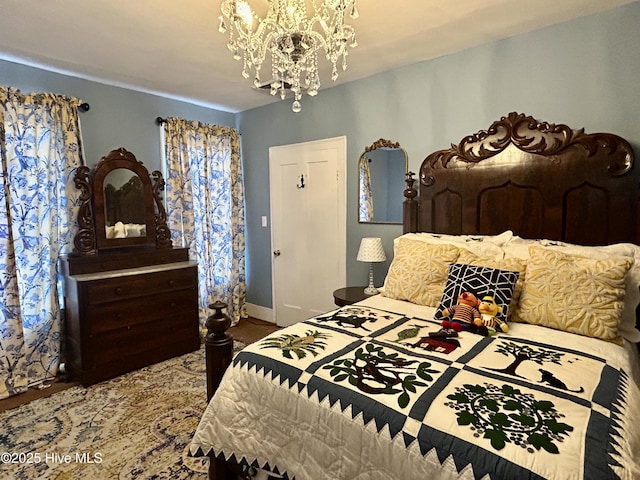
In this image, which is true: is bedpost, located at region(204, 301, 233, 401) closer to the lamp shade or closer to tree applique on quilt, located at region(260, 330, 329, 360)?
tree applique on quilt, located at region(260, 330, 329, 360)

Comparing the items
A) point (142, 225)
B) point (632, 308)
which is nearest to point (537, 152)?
point (632, 308)

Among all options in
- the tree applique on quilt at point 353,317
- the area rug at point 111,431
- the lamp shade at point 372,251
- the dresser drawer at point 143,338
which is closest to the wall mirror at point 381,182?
the lamp shade at point 372,251

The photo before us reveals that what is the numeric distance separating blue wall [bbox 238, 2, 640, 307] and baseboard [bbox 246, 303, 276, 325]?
1.25m

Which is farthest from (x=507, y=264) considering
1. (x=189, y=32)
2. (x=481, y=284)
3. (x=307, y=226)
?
(x=189, y=32)

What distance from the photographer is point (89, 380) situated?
9.14 feet

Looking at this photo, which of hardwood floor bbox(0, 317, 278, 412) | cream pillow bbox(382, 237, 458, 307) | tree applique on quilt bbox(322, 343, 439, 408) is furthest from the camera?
hardwood floor bbox(0, 317, 278, 412)

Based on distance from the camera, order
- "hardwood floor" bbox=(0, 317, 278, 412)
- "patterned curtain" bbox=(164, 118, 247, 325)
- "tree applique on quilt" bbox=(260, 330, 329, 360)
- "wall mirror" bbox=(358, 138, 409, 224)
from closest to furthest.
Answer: "tree applique on quilt" bbox=(260, 330, 329, 360)
"hardwood floor" bbox=(0, 317, 278, 412)
"wall mirror" bbox=(358, 138, 409, 224)
"patterned curtain" bbox=(164, 118, 247, 325)

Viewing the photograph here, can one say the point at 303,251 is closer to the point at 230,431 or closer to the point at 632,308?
the point at 230,431

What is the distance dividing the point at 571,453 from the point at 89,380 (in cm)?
306

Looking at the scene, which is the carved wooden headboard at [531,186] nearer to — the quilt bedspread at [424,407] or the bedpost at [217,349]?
the quilt bedspread at [424,407]

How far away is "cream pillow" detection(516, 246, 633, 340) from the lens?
5.58 ft

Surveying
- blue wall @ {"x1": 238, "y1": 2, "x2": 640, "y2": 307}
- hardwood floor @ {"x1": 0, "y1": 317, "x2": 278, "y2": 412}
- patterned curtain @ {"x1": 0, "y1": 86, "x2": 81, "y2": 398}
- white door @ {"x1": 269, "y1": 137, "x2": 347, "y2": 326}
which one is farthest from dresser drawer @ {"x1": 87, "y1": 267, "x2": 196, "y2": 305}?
blue wall @ {"x1": 238, "y1": 2, "x2": 640, "y2": 307}

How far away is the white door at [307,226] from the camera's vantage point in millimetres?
3588

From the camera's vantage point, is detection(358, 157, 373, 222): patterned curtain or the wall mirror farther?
detection(358, 157, 373, 222): patterned curtain
